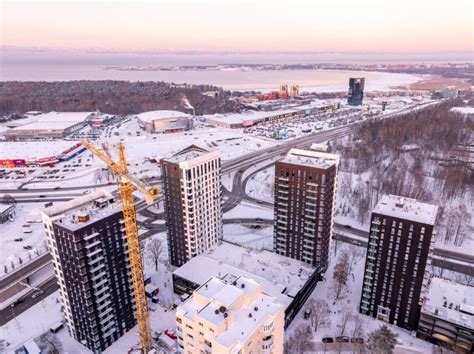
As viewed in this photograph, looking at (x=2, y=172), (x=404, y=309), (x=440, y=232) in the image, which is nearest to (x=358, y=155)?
(x=440, y=232)

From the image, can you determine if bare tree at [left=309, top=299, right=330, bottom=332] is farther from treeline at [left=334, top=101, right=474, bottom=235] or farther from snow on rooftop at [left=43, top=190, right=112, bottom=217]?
snow on rooftop at [left=43, top=190, right=112, bottom=217]

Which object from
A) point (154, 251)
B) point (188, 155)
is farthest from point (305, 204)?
point (154, 251)

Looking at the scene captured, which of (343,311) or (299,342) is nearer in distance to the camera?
(299,342)

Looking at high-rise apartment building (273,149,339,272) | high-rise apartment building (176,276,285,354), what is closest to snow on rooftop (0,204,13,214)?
high-rise apartment building (273,149,339,272)

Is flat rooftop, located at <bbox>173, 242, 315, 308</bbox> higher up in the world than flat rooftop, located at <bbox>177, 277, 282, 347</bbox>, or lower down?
lower down

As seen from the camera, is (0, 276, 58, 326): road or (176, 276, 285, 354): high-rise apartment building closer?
(176, 276, 285, 354): high-rise apartment building

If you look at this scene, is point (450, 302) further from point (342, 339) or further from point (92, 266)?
point (92, 266)

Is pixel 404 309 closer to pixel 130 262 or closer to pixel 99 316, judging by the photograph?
pixel 130 262

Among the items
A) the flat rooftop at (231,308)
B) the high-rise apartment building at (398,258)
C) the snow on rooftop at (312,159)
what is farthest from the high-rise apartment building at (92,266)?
the high-rise apartment building at (398,258)
